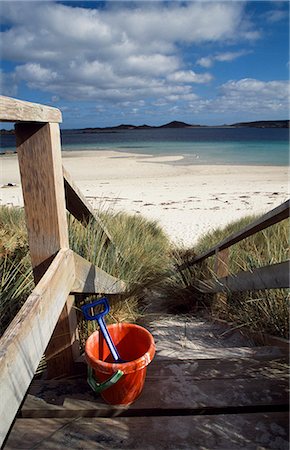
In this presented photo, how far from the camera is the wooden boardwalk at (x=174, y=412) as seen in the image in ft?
5.32

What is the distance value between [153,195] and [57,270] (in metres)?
9.89

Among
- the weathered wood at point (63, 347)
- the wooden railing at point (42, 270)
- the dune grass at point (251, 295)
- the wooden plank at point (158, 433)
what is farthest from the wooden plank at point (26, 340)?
the dune grass at point (251, 295)

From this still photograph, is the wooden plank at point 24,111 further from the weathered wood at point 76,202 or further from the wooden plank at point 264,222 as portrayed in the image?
the wooden plank at point 264,222

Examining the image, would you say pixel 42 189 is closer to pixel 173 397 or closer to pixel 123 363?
pixel 123 363

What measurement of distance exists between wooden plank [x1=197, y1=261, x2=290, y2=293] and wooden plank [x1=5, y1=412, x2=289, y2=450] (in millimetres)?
699

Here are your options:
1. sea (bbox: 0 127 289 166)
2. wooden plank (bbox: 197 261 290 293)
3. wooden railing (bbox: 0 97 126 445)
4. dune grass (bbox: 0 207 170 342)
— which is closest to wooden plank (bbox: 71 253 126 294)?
wooden railing (bbox: 0 97 126 445)

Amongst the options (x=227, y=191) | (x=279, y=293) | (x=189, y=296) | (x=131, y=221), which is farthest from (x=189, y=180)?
(x=279, y=293)

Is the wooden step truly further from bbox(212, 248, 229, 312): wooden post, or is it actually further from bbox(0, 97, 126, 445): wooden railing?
bbox(212, 248, 229, 312): wooden post

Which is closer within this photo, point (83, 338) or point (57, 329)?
point (57, 329)

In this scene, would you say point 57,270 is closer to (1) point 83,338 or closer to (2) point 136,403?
(2) point 136,403

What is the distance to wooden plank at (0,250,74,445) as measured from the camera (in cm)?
105

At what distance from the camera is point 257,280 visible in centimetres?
234

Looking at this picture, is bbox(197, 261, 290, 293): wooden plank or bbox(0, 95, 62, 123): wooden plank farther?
bbox(197, 261, 290, 293): wooden plank

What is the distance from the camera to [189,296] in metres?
3.98
